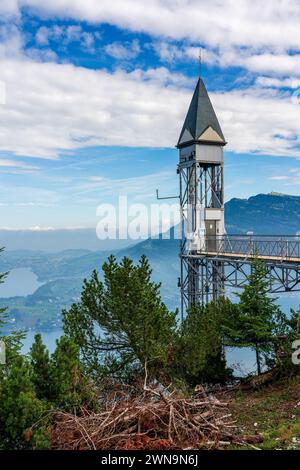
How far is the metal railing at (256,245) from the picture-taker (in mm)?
21875

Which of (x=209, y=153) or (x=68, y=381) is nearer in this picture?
(x=68, y=381)

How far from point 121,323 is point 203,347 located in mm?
3585

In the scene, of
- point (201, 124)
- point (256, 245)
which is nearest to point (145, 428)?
point (256, 245)


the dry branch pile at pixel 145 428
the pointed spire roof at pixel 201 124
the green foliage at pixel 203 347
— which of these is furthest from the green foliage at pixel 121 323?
the pointed spire roof at pixel 201 124

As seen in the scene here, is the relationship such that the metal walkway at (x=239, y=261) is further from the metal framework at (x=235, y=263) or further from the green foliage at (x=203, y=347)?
the green foliage at (x=203, y=347)

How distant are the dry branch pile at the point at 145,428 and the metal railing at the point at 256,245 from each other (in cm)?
1139

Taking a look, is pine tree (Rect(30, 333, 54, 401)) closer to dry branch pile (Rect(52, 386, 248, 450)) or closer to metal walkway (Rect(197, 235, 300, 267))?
dry branch pile (Rect(52, 386, 248, 450))

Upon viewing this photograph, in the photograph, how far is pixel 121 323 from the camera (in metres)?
15.7

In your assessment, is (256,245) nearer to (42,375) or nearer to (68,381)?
Result: (68,381)

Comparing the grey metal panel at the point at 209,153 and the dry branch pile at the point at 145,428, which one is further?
the grey metal panel at the point at 209,153

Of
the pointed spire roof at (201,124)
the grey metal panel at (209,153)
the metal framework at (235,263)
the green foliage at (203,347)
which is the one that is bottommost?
the green foliage at (203,347)
